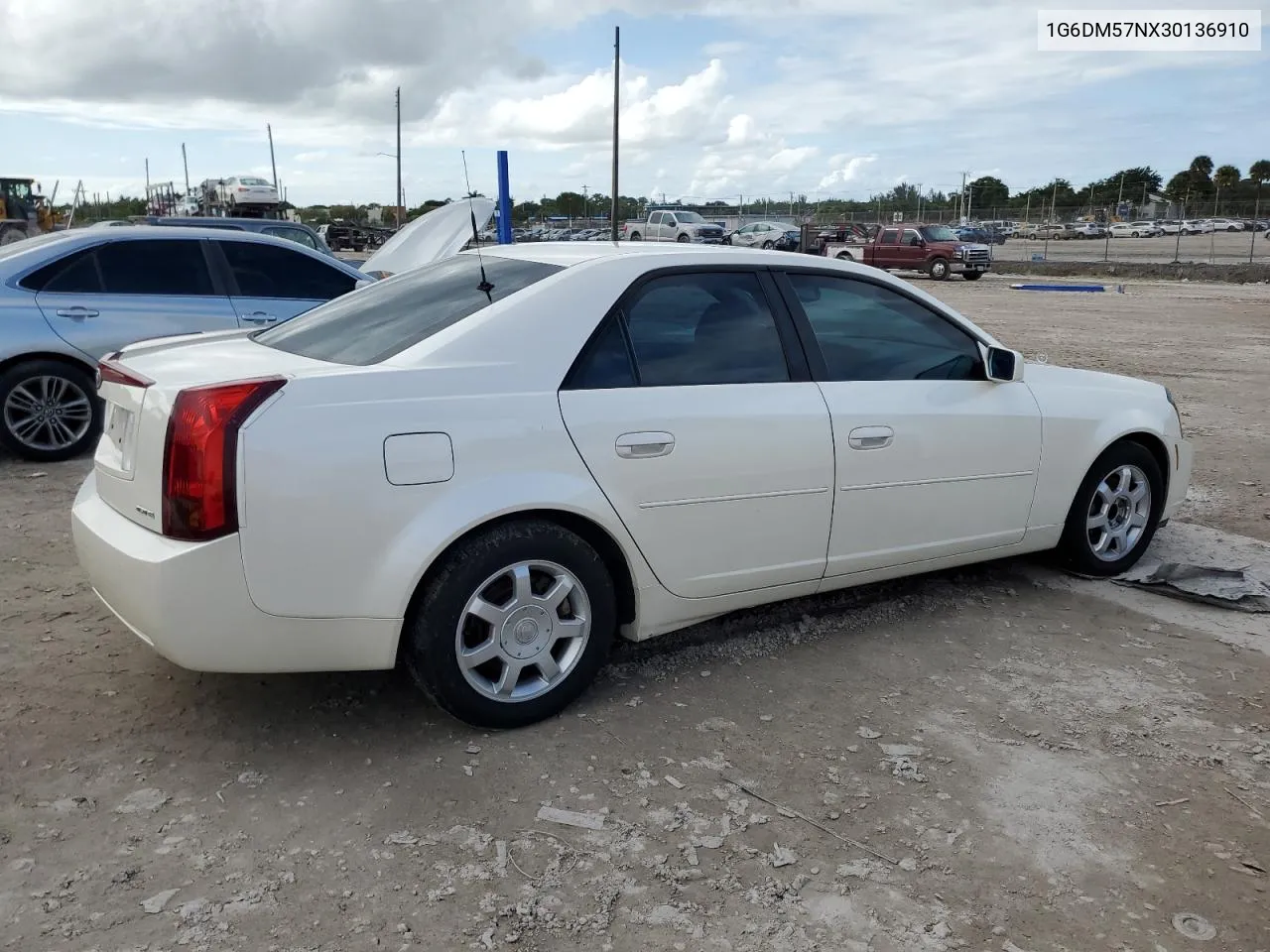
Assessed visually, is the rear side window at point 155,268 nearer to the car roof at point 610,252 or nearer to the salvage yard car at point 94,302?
the salvage yard car at point 94,302

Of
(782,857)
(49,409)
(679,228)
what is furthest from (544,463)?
(679,228)

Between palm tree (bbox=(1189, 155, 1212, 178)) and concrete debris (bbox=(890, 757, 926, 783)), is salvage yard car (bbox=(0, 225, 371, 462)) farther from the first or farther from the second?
palm tree (bbox=(1189, 155, 1212, 178))

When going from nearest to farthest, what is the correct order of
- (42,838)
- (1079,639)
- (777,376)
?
(42,838)
(777,376)
(1079,639)

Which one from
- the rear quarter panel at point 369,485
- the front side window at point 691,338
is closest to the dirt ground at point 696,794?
the rear quarter panel at point 369,485

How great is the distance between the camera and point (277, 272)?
7.79 metres

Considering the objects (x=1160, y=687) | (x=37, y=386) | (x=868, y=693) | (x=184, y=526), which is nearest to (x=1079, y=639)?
(x=1160, y=687)

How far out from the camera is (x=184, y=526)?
2965 millimetres

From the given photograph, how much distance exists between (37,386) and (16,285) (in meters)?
0.66

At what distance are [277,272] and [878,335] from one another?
16.8 feet

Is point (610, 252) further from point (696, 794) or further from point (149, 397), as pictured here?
A: point (696, 794)

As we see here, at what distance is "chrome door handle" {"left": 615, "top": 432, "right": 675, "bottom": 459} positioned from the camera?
11.2ft

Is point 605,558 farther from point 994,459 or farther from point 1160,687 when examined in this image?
point 1160,687

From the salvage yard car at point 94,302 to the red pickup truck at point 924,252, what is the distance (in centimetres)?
2563

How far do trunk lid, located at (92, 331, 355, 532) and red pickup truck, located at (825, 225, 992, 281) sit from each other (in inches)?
1152
